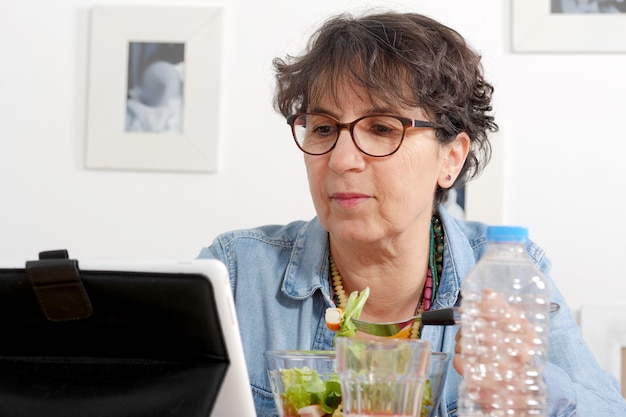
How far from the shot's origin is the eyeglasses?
1645mm

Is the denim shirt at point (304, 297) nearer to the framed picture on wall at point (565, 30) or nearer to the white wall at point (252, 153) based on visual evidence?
the white wall at point (252, 153)

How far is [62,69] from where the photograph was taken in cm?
272

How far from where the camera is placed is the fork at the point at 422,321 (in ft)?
3.63

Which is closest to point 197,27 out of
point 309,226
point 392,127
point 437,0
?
point 437,0

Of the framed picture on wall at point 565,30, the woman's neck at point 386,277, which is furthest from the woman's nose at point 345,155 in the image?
the framed picture on wall at point 565,30

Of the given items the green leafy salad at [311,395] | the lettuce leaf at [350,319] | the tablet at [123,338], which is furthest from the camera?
the lettuce leaf at [350,319]

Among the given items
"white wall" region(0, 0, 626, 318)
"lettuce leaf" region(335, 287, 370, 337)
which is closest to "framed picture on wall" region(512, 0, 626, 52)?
"white wall" region(0, 0, 626, 318)

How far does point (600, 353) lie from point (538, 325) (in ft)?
5.01

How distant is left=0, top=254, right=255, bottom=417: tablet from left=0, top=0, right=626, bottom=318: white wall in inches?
66.0

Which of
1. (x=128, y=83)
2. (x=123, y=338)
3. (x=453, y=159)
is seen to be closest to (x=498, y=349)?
(x=123, y=338)

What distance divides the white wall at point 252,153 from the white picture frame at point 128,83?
0.04 metres

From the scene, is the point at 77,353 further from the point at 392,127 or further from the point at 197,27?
the point at 197,27

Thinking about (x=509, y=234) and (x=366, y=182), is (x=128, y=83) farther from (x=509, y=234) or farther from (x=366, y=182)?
(x=509, y=234)

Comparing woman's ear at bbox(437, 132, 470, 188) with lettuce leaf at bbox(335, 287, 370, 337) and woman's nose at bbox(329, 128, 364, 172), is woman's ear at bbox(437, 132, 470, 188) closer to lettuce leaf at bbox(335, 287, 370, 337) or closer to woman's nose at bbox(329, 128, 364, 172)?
woman's nose at bbox(329, 128, 364, 172)
